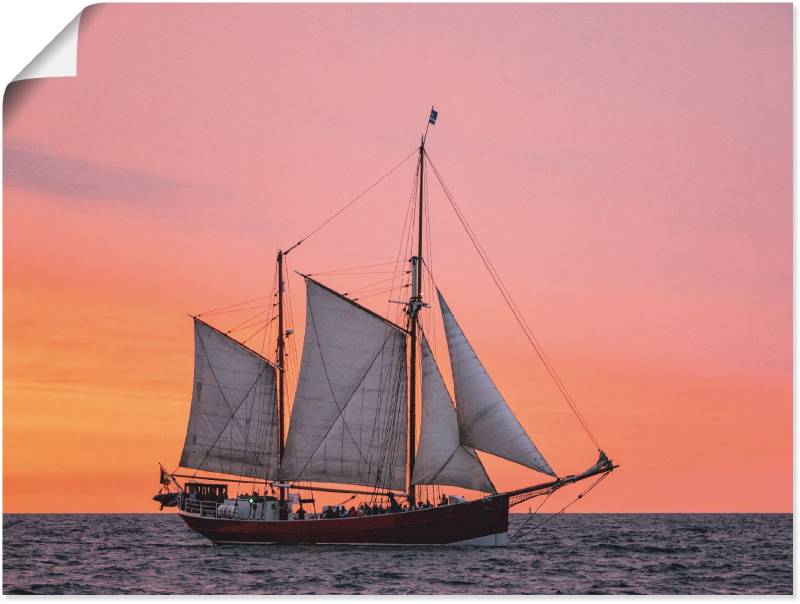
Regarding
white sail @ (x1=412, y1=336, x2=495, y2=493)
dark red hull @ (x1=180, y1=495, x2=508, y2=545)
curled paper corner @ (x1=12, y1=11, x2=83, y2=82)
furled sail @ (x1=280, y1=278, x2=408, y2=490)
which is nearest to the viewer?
curled paper corner @ (x1=12, y1=11, x2=83, y2=82)

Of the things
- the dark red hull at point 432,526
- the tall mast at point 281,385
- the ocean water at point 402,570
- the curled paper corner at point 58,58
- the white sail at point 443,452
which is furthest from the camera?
the tall mast at point 281,385

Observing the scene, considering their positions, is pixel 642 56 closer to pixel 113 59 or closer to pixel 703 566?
pixel 113 59

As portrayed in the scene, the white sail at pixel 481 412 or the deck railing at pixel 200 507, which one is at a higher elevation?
the white sail at pixel 481 412

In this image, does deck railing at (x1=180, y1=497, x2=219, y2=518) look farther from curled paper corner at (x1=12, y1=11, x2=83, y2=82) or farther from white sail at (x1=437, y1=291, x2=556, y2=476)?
curled paper corner at (x1=12, y1=11, x2=83, y2=82)

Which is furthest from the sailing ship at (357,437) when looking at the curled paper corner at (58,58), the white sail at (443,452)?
the curled paper corner at (58,58)

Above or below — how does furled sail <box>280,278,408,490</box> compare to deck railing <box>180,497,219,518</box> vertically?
above

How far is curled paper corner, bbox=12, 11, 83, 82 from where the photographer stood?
20.1m

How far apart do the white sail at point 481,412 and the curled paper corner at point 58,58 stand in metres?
→ 12.3

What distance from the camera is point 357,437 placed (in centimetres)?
3462

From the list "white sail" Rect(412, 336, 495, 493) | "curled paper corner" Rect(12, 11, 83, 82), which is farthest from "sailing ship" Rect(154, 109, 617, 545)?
"curled paper corner" Rect(12, 11, 83, 82)

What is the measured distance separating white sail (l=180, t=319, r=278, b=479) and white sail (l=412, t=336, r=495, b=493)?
752 centimetres

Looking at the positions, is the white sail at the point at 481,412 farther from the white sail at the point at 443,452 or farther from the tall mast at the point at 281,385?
the tall mast at the point at 281,385

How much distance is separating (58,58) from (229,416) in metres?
19.4

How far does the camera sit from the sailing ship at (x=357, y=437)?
31.0 m
